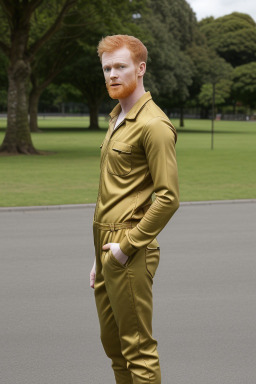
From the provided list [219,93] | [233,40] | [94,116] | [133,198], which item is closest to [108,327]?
[133,198]

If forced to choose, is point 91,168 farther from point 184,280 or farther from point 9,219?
point 184,280

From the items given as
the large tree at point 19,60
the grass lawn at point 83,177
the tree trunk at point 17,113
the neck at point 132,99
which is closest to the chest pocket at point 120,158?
the neck at point 132,99

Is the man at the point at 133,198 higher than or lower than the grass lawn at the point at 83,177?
higher

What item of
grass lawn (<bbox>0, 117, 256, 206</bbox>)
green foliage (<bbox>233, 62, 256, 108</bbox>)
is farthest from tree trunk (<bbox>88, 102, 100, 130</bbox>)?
grass lawn (<bbox>0, 117, 256, 206</bbox>)

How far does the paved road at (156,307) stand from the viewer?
4219mm

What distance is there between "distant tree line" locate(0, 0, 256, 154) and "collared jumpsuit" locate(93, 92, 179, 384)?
21.8 meters

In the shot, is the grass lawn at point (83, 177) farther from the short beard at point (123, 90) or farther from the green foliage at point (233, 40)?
the green foliage at point (233, 40)

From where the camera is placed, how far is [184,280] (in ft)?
20.9

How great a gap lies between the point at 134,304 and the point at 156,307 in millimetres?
2666

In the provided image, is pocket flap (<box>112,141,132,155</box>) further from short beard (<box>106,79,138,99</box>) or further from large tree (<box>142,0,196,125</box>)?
large tree (<box>142,0,196,125</box>)

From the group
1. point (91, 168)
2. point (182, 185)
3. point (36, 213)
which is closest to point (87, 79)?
point (91, 168)

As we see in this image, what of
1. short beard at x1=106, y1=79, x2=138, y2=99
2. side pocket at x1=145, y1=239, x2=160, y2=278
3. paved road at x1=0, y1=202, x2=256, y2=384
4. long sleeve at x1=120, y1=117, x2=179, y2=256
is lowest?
paved road at x1=0, y1=202, x2=256, y2=384

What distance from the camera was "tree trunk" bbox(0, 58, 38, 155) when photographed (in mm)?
24672

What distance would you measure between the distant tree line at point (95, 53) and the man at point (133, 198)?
71.5 feet
